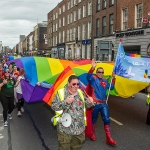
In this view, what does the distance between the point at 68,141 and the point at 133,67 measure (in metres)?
4.06

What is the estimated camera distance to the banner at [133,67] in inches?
270

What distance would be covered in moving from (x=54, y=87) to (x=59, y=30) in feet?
154

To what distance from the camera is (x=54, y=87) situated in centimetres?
565

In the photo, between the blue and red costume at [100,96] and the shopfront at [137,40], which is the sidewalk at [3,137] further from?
the shopfront at [137,40]

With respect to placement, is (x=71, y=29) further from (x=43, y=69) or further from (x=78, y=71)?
(x=78, y=71)

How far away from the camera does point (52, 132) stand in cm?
641

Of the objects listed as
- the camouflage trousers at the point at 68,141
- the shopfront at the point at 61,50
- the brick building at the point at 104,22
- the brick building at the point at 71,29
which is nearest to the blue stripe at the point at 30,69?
the camouflage trousers at the point at 68,141

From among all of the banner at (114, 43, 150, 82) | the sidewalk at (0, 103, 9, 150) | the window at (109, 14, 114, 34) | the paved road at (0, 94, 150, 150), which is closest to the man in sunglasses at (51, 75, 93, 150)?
the paved road at (0, 94, 150, 150)

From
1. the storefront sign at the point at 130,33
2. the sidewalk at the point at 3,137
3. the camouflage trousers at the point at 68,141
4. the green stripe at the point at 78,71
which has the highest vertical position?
the storefront sign at the point at 130,33

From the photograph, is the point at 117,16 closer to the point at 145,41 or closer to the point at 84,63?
the point at 145,41

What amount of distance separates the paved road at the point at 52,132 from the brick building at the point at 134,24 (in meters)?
12.9

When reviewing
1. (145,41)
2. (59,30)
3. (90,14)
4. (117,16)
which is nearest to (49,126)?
(145,41)

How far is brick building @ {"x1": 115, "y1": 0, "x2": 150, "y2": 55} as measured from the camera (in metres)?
20.8

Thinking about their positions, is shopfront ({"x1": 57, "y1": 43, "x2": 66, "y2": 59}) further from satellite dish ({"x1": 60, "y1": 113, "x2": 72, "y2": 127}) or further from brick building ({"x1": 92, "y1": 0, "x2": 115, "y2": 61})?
satellite dish ({"x1": 60, "y1": 113, "x2": 72, "y2": 127})
